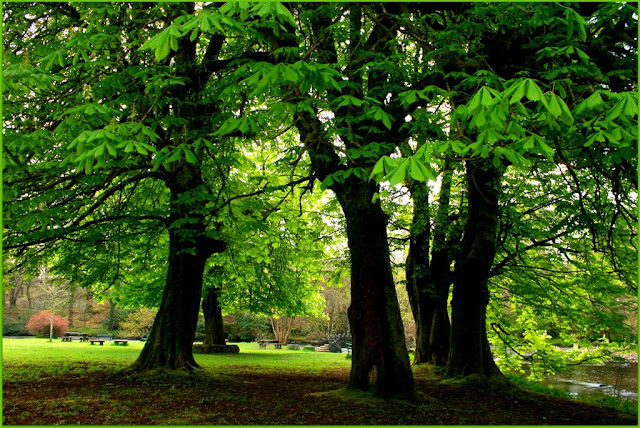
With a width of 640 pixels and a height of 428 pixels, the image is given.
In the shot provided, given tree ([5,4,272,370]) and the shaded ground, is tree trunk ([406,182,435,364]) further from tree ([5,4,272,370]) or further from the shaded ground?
tree ([5,4,272,370])

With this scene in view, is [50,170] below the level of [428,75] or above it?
below

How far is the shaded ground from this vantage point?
6277 mm

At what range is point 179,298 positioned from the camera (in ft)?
36.2

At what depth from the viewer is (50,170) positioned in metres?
7.69

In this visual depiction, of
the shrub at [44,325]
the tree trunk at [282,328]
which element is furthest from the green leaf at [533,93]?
the shrub at [44,325]

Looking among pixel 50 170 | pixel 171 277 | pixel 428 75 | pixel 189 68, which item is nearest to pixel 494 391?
pixel 428 75

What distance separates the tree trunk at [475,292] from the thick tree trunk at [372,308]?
11.3ft

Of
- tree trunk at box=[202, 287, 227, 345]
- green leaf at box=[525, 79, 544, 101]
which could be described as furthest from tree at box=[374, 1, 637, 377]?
tree trunk at box=[202, 287, 227, 345]

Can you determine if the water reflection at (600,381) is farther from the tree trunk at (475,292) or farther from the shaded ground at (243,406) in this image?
the shaded ground at (243,406)

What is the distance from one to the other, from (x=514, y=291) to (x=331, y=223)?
589 cm

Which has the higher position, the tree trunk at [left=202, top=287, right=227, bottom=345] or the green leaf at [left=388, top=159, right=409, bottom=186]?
the green leaf at [left=388, top=159, right=409, bottom=186]

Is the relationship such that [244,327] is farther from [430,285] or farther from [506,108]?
[506,108]

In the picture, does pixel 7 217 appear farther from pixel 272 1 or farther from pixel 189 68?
pixel 272 1

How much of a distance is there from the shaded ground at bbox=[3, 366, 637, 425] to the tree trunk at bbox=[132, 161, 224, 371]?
835mm
